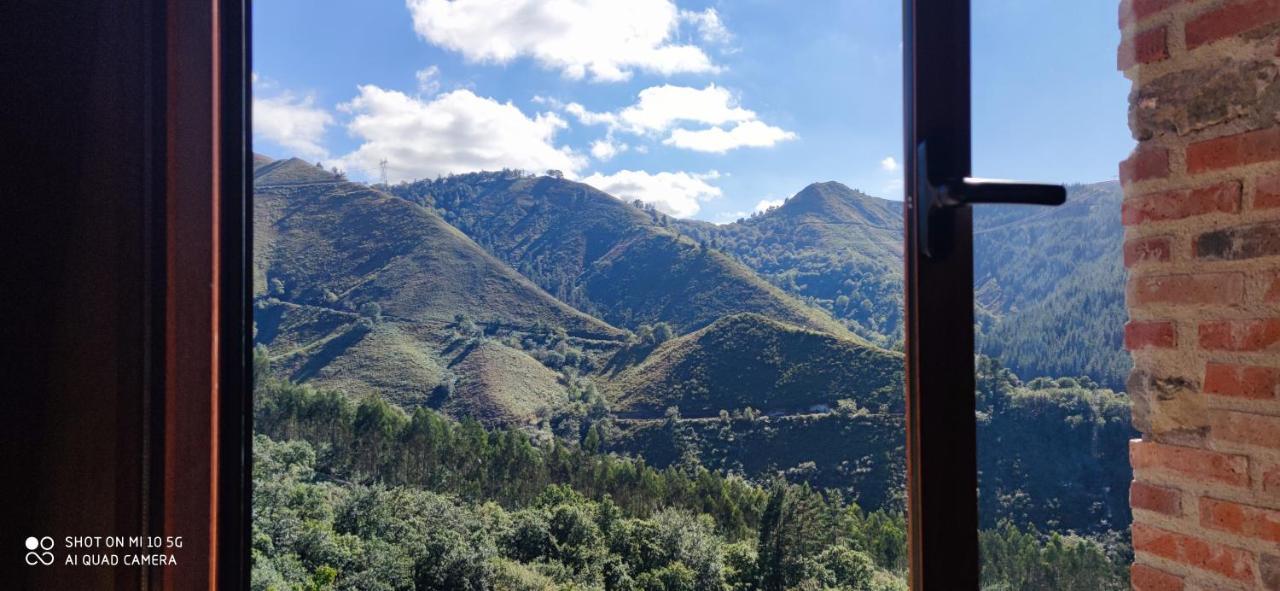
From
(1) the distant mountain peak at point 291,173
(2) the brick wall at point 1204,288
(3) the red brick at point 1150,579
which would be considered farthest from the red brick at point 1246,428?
(1) the distant mountain peak at point 291,173

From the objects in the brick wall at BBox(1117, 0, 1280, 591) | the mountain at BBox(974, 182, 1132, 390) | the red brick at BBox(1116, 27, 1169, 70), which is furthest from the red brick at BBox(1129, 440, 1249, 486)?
the red brick at BBox(1116, 27, 1169, 70)

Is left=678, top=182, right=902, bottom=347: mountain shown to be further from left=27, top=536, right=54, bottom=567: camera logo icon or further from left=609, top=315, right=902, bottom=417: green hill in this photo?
left=27, top=536, right=54, bottom=567: camera logo icon

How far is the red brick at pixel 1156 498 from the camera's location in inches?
40.4

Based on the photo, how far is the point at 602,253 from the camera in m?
1.26

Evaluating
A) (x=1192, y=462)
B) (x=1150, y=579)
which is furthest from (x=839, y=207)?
(x=1150, y=579)

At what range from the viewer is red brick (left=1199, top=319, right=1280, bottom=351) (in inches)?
36.6

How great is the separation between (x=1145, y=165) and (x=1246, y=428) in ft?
1.32

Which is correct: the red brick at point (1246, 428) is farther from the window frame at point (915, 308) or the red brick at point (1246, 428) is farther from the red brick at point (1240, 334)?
the window frame at point (915, 308)

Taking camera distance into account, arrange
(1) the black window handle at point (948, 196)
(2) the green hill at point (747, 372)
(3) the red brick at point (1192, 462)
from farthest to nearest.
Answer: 1. (2) the green hill at point (747, 372)
2. (3) the red brick at point (1192, 462)
3. (1) the black window handle at point (948, 196)

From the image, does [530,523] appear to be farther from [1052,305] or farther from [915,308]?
[1052,305]

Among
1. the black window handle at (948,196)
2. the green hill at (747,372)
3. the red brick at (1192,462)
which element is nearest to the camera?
the black window handle at (948,196)

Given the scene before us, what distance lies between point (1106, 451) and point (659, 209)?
2.64 ft

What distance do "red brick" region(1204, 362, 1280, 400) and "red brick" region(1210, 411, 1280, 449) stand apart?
0.03m

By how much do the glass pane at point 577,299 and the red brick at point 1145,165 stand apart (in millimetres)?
379
